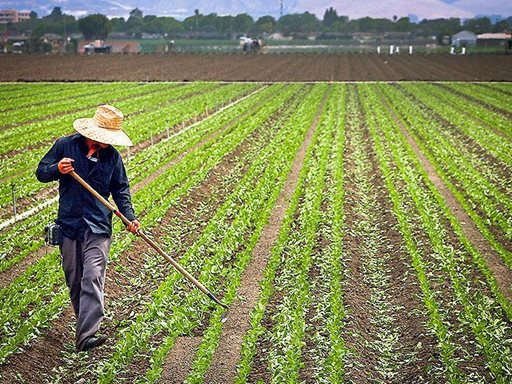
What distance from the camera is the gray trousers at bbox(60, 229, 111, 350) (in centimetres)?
817

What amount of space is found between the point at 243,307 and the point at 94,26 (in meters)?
141

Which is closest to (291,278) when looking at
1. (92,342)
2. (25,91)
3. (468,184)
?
(92,342)

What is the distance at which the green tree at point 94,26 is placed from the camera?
145 metres

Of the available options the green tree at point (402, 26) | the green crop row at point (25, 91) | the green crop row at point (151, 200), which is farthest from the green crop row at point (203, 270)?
the green tree at point (402, 26)

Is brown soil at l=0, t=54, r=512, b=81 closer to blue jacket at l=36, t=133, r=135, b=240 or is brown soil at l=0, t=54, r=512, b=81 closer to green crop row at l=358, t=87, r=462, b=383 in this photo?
green crop row at l=358, t=87, r=462, b=383

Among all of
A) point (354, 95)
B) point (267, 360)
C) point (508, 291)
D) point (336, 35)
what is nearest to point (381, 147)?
point (508, 291)

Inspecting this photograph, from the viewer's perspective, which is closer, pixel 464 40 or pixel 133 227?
pixel 133 227

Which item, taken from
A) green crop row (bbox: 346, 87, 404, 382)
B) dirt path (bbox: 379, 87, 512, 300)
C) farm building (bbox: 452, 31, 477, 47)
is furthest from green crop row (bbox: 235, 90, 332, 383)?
farm building (bbox: 452, 31, 477, 47)

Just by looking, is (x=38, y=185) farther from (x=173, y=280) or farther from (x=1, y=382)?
(x=1, y=382)

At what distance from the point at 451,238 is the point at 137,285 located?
16.5 ft

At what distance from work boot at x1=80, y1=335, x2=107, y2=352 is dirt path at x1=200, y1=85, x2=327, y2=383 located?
43.2 inches

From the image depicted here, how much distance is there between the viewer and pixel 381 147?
22250 mm

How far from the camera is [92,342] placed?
8.34 metres

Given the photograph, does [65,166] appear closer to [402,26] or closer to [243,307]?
[243,307]
